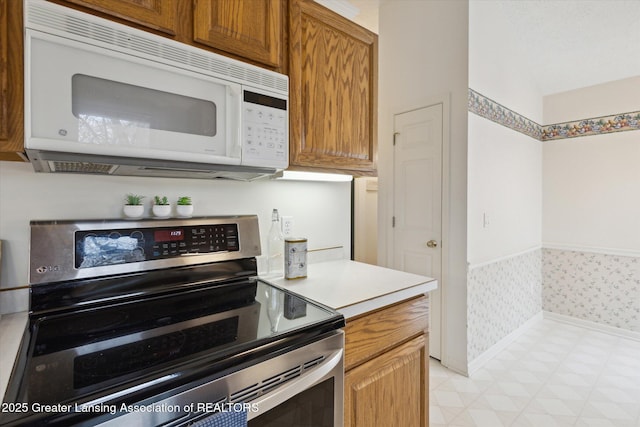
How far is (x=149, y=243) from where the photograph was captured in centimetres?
108

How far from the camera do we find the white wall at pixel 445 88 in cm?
221

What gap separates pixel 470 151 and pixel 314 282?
1.62 metres

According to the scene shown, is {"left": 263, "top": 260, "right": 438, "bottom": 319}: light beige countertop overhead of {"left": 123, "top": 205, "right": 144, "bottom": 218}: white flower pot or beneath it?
beneath

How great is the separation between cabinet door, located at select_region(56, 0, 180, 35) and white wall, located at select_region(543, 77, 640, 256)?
12.4ft

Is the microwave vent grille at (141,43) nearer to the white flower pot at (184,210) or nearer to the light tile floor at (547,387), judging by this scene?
the white flower pot at (184,210)

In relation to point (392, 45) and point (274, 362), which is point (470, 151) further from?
point (274, 362)

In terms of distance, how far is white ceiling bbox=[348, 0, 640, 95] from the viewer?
7.38ft

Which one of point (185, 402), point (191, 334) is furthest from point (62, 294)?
point (185, 402)

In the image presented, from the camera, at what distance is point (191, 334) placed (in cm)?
78

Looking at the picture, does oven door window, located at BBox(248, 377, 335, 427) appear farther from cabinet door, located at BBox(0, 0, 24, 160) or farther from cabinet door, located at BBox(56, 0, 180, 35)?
cabinet door, located at BBox(56, 0, 180, 35)

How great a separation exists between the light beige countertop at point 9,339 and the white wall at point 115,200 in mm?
118

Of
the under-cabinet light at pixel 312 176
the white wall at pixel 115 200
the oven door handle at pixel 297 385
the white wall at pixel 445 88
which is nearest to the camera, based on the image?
the oven door handle at pixel 297 385

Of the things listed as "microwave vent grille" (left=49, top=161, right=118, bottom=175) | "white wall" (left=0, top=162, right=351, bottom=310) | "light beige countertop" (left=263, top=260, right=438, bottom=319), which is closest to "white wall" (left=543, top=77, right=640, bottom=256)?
"light beige countertop" (left=263, top=260, right=438, bottom=319)

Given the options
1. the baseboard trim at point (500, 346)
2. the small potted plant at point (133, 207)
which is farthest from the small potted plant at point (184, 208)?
the baseboard trim at point (500, 346)
